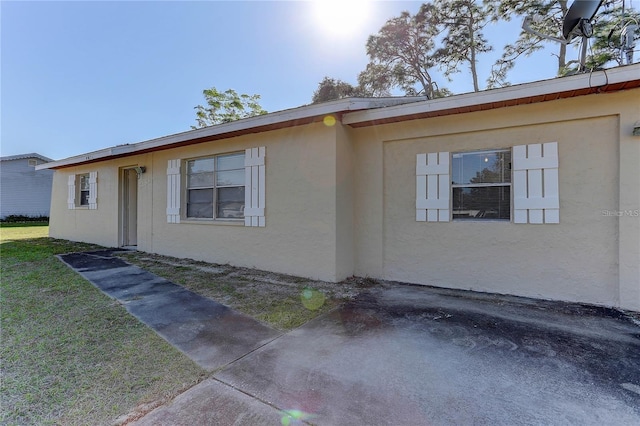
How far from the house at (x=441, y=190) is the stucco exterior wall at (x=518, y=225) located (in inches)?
0.7

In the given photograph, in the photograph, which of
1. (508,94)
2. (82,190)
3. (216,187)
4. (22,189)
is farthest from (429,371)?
(22,189)

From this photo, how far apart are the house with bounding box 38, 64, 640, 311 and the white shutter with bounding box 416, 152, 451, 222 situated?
0.7 inches

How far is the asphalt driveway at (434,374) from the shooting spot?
1.90 meters

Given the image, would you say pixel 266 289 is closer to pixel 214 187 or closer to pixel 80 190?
pixel 214 187

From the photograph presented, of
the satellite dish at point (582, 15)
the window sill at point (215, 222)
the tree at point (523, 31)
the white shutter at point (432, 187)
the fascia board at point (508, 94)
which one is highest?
the tree at point (523, 31)

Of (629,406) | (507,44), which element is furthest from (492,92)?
(507,44)

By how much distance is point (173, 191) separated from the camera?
24.2ft

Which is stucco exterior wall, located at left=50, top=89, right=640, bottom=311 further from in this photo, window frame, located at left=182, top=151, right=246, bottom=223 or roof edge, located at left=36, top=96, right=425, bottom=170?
roof edge, located at left=36, top=96, right=425, bottom=170

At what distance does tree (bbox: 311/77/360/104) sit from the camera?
16.9m

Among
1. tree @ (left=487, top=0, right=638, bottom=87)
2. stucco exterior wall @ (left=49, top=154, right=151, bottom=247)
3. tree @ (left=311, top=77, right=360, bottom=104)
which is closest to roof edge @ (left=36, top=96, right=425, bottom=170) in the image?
stucco exterior wall @ (left=49, top=154, right=151, bottom=247)

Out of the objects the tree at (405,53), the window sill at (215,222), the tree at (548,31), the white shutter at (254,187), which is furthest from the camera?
the tree at (405,53)

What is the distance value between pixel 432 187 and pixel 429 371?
10.5ft

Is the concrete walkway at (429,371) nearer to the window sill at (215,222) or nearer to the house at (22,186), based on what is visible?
the window sill at (215,222)

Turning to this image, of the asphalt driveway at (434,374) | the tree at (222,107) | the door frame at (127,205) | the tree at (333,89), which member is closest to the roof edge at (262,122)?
the door frame at (127,205)
